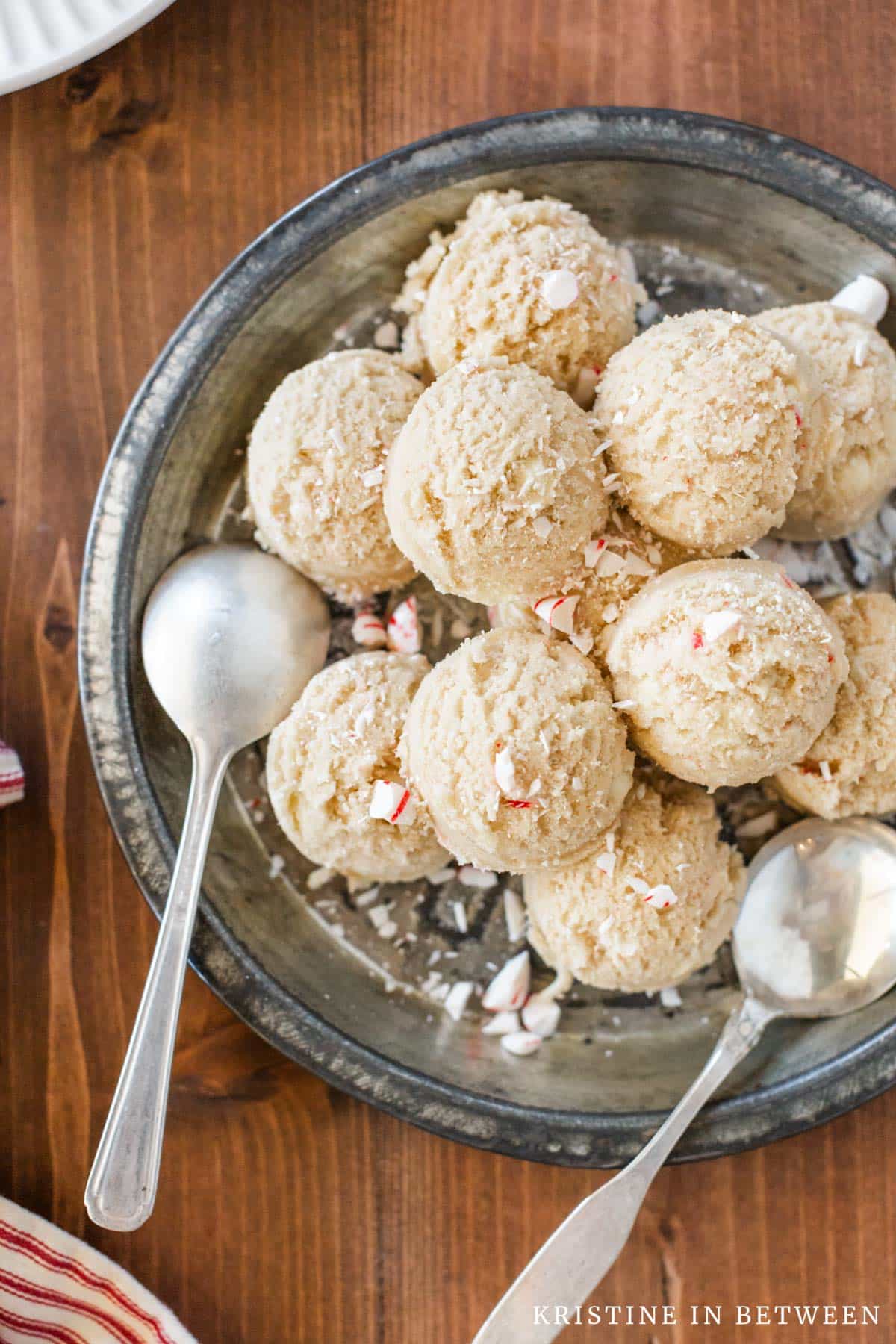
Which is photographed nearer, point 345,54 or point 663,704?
point 663,704

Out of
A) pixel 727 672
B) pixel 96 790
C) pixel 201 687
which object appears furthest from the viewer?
pixel 96 790

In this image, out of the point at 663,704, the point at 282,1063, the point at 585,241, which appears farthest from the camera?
the point at 282,1063

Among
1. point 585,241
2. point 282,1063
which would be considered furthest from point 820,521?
point 282,1063

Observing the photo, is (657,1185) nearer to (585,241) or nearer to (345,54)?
(585,241)

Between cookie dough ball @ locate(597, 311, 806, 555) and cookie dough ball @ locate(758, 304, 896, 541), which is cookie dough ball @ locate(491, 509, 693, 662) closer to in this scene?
cookie dough ball @ locate(597, 311, 806, 555)

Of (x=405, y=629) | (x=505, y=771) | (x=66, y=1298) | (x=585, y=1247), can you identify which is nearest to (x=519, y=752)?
(x=505, y=771)

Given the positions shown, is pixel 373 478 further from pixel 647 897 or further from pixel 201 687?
pixel 647 897

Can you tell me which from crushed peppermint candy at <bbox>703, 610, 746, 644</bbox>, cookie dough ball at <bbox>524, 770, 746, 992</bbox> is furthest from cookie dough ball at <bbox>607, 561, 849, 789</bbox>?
cookie dough ball at <bbox>524, 770, 746, 992</bbox>
